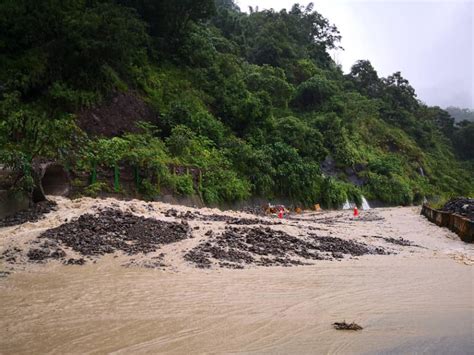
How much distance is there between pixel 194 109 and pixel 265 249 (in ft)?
61.9

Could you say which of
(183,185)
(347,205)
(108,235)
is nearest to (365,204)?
(347,205)

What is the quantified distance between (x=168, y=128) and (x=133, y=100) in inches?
103

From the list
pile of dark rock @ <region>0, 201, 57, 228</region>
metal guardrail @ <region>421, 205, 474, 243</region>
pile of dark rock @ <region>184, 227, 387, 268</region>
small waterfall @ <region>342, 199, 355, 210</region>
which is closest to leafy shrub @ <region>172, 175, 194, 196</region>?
pile of dark rock @ <region>0, 201, 57, 228</region>

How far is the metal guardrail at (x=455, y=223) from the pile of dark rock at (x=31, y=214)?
13493 mm

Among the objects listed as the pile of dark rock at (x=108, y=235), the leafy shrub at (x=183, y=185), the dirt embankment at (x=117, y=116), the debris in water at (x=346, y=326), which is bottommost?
the debris in water at (x=346, y=326)

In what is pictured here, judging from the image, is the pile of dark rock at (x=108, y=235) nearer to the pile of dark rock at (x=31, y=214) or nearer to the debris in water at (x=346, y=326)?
the pile of dark rock at (x=31, y=214)

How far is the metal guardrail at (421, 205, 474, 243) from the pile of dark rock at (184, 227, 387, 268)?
4563 mm

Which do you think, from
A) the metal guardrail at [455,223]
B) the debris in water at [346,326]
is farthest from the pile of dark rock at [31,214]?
the metal guardrail at [455,223]

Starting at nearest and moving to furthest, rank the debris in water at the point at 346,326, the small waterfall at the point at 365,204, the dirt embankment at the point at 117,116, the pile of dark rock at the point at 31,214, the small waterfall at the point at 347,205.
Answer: the debris in water at the point at 346,326 < the pile of dark rock at the point at 31,214 < the dirt embankment at the point at 117,116 < the small waterfall at the point at 347,205 < the small waterfall at the point at 365,204

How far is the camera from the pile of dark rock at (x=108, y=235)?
30.7 feet

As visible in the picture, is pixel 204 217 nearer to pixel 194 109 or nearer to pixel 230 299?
pixel 230 299

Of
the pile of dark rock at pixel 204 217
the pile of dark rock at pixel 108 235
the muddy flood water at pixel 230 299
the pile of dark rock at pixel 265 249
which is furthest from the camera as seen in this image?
the pile of dark rock at pixel 204 217

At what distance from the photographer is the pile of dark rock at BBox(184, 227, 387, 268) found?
9.60m

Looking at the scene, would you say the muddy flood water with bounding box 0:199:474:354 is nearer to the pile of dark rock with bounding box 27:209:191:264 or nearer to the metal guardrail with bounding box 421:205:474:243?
the pile of dark rock with bounding box 27:209:191:264
